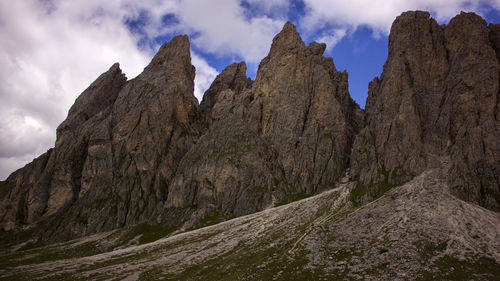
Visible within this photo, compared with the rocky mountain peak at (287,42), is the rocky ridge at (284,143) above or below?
below

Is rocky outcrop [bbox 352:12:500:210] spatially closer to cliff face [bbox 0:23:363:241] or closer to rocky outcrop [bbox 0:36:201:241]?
cliff face [bbox 0:23:363:241]

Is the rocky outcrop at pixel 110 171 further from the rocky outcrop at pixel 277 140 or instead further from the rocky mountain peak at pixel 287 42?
the rocky mountain peak at pixel 287 42

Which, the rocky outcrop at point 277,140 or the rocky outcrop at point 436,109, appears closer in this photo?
the rocky outcrop at point 436,109

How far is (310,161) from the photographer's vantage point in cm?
14938

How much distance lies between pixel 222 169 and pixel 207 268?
83610 millimetres

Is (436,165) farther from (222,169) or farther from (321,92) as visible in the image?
(222,169)

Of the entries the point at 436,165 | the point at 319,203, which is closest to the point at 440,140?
the point at 436,165

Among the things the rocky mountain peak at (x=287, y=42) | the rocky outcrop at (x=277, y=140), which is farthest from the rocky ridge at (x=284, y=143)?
the rocky mountain peak at (x=287, y=42)

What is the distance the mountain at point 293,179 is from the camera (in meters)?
70.9

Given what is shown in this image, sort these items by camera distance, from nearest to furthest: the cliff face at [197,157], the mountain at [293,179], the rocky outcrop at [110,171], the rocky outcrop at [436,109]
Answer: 1. the mountain at [293,179]
2. the rocky outcrop at [436,109]
3. the cliff face at [197,157]
4. the rocky outcrop at [110,171]

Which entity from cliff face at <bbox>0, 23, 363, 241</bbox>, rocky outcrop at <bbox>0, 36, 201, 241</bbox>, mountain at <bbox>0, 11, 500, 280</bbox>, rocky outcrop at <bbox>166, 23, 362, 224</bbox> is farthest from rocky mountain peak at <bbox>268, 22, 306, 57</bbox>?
rocky outcrop at <bbox>0, 36, 201, 241</bbox>

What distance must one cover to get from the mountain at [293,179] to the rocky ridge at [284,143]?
2.01 ft

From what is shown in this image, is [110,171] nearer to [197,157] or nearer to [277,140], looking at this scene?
[197,157]

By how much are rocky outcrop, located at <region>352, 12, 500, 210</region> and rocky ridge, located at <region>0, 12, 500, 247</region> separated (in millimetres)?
454
